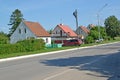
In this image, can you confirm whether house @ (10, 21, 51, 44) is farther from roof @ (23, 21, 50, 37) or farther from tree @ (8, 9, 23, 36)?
tree @ (8, 9, 23, 36)

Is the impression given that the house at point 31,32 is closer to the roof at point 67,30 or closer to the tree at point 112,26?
the roof at point 67,30

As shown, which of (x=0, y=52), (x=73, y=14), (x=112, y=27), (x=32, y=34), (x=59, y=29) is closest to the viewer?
(x=0, y=52)

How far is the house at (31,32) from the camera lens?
7400cm

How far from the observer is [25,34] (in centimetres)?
7650

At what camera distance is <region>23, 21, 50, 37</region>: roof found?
7425 centimetres

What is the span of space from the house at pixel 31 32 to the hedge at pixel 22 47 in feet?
70.9

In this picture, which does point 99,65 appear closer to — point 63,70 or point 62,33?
point 63,70

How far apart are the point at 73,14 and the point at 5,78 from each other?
54.7 metres

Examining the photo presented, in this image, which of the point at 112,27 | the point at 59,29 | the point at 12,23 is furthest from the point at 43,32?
the point at 112,27

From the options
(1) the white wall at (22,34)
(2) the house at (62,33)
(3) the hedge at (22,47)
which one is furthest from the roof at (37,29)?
(3) the hedge at (22,47)

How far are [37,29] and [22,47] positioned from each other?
31822 mm

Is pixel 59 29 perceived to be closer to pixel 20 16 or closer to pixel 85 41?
pixel 85 41

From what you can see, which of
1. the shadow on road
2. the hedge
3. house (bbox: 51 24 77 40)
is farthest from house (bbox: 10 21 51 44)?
the shadow on road

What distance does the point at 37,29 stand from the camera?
76.9m
